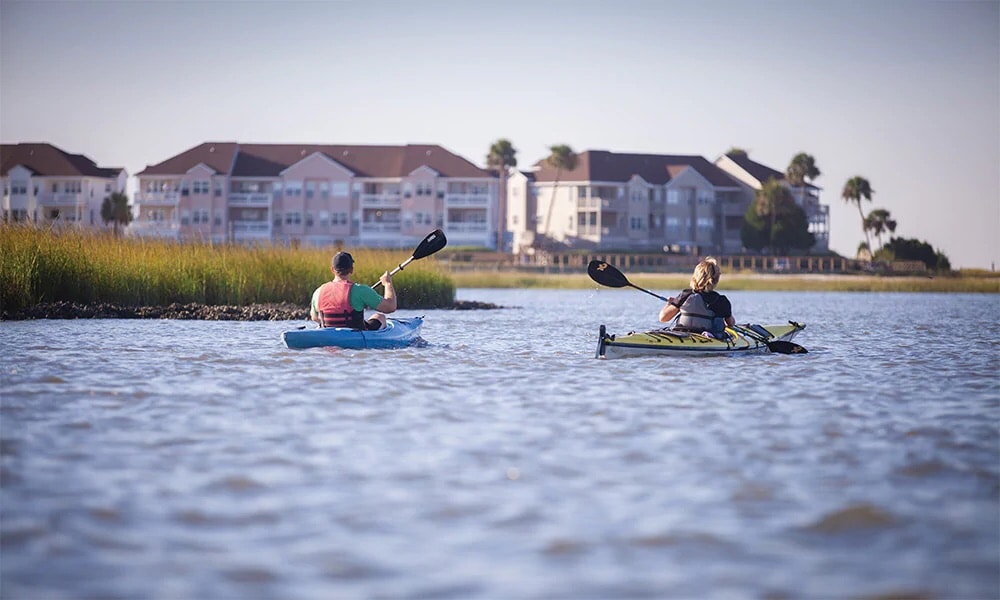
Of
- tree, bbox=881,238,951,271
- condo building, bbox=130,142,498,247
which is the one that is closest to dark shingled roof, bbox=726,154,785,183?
tree, bbox=881,238,951,271

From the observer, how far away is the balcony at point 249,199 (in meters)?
100

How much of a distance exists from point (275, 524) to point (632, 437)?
12.9 feet

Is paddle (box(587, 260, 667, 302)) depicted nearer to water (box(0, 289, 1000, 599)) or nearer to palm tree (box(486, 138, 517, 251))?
water (box(0, 289, 1000, 599))

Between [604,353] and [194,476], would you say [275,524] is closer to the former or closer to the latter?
[194,476]

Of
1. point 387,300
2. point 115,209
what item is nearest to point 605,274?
point 387,300

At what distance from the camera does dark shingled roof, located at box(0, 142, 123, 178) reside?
10531 centimetres

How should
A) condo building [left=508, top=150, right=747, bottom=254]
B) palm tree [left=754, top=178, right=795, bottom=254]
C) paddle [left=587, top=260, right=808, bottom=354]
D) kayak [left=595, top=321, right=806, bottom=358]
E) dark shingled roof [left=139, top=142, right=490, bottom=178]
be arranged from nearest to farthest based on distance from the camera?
kayak [left=595, top=321, right=806, bottom=358] → paddle [left=587, top=260, right=808, bottom=354] → palm tree [left=754, top=178, right=795, bottom=254] → dark shingled roof [left=139, top=142, right=490, bottom=178] → condo building [left=508, top=150, right=747, bottom=254]

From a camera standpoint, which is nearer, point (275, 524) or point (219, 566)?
point (219, 566)

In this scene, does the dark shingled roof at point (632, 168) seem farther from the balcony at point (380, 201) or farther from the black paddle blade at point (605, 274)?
the black paddle blade at point (605, 274)

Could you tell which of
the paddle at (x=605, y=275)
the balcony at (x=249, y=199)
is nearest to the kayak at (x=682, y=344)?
the paddle at (x=605, y=275)

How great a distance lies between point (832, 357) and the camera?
1850cm

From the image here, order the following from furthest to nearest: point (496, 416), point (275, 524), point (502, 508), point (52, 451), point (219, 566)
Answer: point (496, 416), point (52, 451), point (502, 508), point (275, 524), point (219, 566)

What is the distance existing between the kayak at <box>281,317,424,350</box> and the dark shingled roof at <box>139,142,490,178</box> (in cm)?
8254

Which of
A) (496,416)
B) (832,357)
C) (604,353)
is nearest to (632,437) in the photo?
(496,416)
